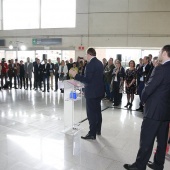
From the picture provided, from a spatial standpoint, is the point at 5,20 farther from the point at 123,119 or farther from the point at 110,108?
the point at 123,119

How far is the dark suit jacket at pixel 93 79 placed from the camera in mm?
3332

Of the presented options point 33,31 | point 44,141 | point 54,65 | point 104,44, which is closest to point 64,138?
point 44,141

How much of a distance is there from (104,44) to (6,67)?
510cm

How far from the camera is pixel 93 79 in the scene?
11.1 feet

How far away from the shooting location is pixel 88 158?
9.48ft

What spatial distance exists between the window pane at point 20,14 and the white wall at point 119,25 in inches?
58.2

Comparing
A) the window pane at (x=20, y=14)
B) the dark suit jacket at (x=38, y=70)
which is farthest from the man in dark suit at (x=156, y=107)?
the window pane at (x=20, y=14)

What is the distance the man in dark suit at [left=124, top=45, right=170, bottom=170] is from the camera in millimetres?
2113

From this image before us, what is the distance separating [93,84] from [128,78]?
106 inches

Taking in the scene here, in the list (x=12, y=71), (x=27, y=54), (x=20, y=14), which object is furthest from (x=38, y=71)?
(x=20, y=14)

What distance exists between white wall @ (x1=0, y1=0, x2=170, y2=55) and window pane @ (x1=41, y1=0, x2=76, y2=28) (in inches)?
14.7

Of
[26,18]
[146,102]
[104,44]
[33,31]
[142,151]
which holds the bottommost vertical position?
[142,151]

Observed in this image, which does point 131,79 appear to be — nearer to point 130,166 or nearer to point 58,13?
point 130,166

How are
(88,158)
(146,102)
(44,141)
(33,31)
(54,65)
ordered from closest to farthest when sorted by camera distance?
(146,102) < (88,158) < (44,141) < (54,65) < (33,31)
